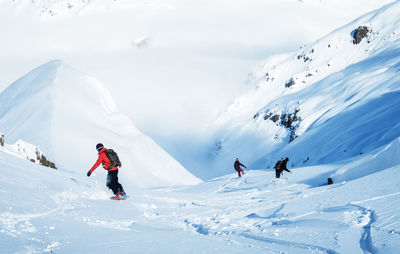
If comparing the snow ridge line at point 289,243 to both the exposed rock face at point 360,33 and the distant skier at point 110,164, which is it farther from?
the exposed rock face at point 360,33

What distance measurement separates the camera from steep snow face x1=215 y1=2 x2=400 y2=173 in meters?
43.4

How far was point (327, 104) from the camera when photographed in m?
85.8

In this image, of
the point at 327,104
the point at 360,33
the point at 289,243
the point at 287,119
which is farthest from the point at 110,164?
the point at 360,33

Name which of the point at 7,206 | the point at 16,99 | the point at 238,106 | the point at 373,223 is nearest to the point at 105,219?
the point at 7,206

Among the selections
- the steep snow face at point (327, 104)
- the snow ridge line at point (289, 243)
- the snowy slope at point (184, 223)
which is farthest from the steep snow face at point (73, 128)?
the snow ridge line at point (289, 243)

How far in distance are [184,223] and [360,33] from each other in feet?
500

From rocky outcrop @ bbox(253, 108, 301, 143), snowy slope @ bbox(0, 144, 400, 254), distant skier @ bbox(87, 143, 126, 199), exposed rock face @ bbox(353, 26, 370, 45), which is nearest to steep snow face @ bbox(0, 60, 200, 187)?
distant skier @ bbox(87, 143, 126, 199)

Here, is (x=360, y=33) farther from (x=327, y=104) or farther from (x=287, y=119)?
(x=327, y=104)

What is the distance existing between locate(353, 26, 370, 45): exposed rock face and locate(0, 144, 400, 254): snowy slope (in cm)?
14798

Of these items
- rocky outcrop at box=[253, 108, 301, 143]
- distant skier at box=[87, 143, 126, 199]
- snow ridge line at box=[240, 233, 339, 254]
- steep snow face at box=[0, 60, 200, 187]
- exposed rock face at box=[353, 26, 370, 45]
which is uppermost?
exposed rock face at box=[353, 26, 370, 45]

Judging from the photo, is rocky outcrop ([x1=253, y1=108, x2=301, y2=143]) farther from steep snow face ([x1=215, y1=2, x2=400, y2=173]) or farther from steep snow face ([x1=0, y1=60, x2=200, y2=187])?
steep snow face ([x1=0, y1=60, x2=200, y2=187])

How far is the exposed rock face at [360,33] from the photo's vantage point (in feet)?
470

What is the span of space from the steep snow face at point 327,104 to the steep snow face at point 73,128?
58.9 ft

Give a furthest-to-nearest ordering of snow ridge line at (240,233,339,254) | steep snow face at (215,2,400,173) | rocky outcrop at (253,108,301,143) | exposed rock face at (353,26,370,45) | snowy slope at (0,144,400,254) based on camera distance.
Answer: exposed rock face at (353,26,370,45) < rocky outcrop at (253,108,301,143) < steep snow face at (215,2,400,173) < snowy slope at (0,144,400,254) < snow ridge line at (240,233,339,254)
